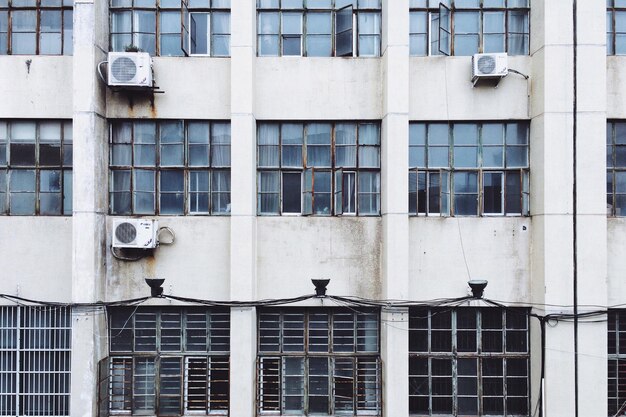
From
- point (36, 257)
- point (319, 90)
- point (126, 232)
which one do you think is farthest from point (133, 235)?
point (319, 90)

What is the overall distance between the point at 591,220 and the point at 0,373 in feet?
41.4

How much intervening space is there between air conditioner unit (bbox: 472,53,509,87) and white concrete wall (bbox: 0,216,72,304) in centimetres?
912

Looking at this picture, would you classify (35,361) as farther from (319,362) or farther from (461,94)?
(461,94)

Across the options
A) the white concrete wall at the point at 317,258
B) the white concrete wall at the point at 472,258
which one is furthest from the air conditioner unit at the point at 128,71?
the white concrete wall at the point at 472,258

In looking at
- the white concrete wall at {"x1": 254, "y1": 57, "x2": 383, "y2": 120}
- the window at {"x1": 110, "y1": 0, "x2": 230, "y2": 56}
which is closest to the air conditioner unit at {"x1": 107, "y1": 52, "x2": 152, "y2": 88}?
the window at {"x1": 110, "y1": 0, "x2": 230, "y2": 56}

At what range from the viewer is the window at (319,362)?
900 cm

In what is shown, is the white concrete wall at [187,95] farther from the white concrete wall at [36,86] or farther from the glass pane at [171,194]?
the glass pane at [171,194]

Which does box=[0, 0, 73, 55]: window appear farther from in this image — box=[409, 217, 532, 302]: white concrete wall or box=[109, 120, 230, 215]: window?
box=[409, 217, 532, 302]: white concrete wall

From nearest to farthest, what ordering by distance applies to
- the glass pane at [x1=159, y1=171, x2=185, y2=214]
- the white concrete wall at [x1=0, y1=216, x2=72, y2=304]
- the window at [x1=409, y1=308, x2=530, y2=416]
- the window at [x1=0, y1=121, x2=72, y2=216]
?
the white concrete wall at [x1=0, y1=216, x2=72, y2=304], the window at [x1=409, y1=308, x2=530, y2=416], the window at [x1=0, y1=121, x2=72, y2=216], the glass pane at [x1=159, y1=171, x2=185, y2=214]

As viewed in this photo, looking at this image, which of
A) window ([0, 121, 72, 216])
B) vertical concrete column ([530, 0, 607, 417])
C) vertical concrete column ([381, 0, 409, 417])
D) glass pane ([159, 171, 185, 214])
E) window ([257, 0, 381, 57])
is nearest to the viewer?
vertical concrete column ([530, 0, 607, 417])

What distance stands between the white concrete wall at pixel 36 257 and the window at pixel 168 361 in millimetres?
1296

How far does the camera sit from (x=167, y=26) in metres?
9.32

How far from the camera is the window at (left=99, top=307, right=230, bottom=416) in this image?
29.5 feet

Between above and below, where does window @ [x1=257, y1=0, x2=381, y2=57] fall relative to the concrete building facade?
above
